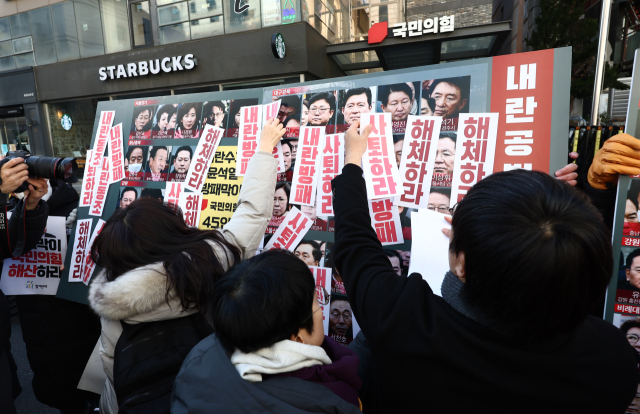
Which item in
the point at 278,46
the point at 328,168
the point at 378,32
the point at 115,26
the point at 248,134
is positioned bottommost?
the point at 328,168

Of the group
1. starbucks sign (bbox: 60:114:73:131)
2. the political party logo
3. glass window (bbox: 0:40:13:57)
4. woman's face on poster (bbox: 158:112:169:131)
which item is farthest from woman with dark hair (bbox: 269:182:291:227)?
glass window (bbox: 0:40:13:57)

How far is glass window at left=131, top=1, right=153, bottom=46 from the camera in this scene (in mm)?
7789

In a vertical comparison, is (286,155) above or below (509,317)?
above

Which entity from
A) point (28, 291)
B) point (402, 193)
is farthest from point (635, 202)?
point (28, 291)

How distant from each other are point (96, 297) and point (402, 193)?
1.05 m

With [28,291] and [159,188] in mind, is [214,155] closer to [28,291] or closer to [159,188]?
[159,188]

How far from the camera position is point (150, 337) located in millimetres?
945

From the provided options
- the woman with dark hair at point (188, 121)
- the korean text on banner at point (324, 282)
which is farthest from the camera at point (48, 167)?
the korean text on banner at point (324, 282)

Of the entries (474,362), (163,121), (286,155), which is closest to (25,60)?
(163,121)

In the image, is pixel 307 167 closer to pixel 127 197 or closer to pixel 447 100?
pixel 447 100

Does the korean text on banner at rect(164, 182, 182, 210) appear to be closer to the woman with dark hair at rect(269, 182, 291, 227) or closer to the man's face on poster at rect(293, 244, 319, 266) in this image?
the woman with dark hair at rect(269, 182, 291, 227)

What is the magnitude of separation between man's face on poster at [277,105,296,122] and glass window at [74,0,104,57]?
30.6 feet

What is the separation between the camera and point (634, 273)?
1.01 metres

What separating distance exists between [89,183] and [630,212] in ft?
8.48
